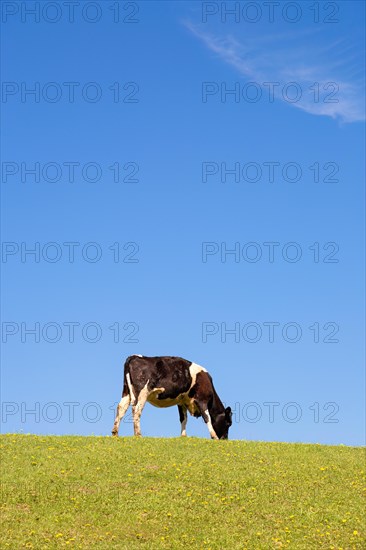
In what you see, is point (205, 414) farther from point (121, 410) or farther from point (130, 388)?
point (121, 410)

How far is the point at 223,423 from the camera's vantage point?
1510 inches

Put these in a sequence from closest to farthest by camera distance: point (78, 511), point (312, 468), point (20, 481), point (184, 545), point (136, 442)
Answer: point (184, 545)
point (78, 511)
point (20, 481)
point (312, 468)
point (136, 442)

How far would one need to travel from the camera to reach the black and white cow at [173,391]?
35.9 metres

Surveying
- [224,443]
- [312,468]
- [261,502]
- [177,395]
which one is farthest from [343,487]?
[177,395]

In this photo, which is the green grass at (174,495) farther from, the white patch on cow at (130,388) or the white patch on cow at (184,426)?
the white patch on cow at (184,426)

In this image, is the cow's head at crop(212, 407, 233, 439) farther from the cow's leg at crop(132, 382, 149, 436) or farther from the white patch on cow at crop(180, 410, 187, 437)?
the cow's leg at crop(132, 382, 149, 436)

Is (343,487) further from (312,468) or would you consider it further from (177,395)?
(177,395)

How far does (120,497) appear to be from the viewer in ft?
83.5

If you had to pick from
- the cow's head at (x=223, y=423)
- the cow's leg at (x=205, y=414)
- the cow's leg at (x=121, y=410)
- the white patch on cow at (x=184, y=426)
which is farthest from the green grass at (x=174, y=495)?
the cow's head at (x=223, y=423)

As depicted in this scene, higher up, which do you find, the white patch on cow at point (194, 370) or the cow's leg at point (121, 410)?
the white patch on cow at point (194, 370)

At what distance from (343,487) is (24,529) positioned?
11.5 m

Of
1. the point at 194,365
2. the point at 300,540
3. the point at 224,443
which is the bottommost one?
the point at 300,540

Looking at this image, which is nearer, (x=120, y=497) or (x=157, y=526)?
(x=157, y=526)

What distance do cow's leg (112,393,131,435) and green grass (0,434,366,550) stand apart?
8.41 ft
